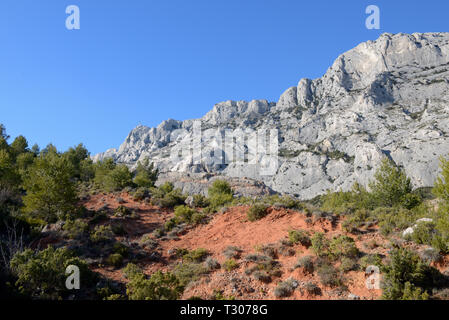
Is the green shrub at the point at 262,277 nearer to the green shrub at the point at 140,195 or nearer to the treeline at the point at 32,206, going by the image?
the treeline at the point at 32,206

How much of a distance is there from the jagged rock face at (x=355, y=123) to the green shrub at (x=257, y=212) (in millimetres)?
60193

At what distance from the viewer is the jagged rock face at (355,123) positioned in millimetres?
98312

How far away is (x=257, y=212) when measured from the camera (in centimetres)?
1795

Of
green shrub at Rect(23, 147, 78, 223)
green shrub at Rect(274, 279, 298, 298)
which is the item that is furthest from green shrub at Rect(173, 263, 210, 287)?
green shrub at Rect(23, 147, 78, 223)

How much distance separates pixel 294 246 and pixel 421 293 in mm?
5720

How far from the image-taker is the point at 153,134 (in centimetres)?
19312

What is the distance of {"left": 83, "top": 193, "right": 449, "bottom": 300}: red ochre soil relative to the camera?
9.83 metres

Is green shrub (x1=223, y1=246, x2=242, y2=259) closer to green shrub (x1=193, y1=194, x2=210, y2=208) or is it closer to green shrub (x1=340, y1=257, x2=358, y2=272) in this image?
green shrub (x1=340, y1=257, x2=358, y2=272)

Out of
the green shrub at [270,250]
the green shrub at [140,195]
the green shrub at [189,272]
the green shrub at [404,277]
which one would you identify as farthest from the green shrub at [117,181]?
the green shrub at [404,277]

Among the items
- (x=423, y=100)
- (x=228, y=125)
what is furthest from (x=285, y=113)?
(x=423, y=100)

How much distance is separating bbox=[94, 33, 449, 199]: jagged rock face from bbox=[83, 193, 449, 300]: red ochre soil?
59118 mm

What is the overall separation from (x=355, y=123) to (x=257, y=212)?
403 ft

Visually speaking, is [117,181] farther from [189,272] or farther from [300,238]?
[300,238]
